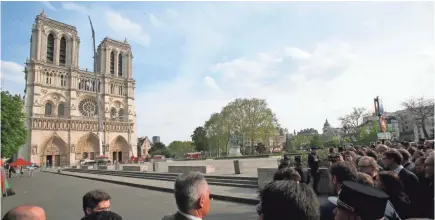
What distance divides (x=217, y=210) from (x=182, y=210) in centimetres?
727

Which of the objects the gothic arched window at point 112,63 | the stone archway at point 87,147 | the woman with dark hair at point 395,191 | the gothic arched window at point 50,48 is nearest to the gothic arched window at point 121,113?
the stone archway at point 87,147

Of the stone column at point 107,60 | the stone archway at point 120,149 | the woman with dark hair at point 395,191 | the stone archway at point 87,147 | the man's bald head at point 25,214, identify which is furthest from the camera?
the stone column at point 107,60

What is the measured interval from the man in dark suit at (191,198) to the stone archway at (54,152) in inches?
2389

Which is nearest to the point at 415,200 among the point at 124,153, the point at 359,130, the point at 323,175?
the point at 323,175

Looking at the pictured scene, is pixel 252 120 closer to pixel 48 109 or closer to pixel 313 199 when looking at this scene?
pixel 48 109

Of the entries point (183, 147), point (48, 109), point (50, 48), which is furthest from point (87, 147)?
point (183, 147)

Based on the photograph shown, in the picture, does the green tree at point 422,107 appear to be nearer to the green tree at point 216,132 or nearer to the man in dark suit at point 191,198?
the green tree at point 216,132

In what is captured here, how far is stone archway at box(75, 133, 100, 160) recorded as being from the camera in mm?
57494

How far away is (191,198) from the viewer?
2193mm

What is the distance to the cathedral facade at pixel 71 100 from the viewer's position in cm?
5272

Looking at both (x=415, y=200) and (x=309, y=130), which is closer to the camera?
(x=415, y=200)

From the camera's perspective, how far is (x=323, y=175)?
31.5ft

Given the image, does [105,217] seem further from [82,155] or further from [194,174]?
[82,155]

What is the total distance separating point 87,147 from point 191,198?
64252mm
